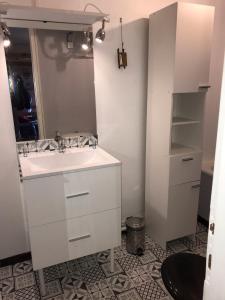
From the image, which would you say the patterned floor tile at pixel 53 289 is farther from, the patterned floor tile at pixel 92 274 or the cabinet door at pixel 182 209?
the cabinet door at pixel 182 209

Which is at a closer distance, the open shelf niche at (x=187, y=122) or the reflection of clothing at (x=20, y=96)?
the reflection of clothing at (x=20, y=96)

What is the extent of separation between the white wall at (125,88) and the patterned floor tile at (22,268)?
3.16 feet

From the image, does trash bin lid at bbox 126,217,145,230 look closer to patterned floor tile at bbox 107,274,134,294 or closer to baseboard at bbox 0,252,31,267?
patterned floor tile at bbox 107,274,134,294

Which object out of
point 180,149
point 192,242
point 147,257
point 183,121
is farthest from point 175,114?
point 147,257

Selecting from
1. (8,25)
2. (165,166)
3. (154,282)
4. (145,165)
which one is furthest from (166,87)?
(154,282)

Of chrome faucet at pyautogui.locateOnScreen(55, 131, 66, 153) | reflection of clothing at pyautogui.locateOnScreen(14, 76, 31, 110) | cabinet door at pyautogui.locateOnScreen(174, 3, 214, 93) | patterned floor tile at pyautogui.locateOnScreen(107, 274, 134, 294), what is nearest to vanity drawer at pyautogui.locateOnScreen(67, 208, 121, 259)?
patterned floor tile at pyautogui.locateOnScreen(107, 274, 134, 294)

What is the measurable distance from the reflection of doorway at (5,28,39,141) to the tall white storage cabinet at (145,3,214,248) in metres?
0.96

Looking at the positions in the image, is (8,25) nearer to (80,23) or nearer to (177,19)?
(80,23)

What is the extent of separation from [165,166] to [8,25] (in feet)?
5.07

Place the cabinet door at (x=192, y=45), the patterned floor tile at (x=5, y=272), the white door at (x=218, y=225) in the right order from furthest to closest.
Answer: the patterned floor tile at (x=5, y=272) → the cabinet door at (x=192, y=45) → the white door at (x=218, y=225)

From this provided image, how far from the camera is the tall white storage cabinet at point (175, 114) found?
1775 mm

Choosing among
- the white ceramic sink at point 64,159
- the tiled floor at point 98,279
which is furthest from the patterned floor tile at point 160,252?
the white ceramic sink at point 64,159

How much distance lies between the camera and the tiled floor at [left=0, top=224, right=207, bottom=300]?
1.77 metres

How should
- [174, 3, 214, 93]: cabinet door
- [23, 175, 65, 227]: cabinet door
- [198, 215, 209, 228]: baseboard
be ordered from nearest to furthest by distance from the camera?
1. [23, 175, 65, 227]: cabinet door
2. [174, 3, 214, 93]: cabinet door
3. [198, 215, 209, 228]: baseboard
